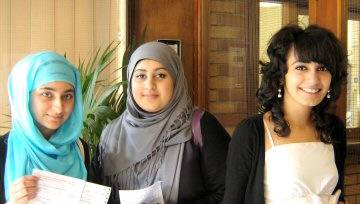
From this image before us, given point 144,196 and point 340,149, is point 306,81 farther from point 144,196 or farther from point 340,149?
point 144,196

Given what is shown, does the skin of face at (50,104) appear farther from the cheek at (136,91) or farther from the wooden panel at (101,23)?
the wooden panel at (101,23)

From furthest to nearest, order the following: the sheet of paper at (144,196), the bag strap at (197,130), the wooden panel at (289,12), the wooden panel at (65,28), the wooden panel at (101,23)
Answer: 1. the wooden panel at (101,23)
2. the wooden panel at (65,28)
3. the wooden panel at (289,12)
4. the bag strap at (197,130)
5. the sheet of paper at (144,196)

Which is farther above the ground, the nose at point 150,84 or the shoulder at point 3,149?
the nose at point 150,84

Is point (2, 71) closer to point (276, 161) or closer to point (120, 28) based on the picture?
point (120, 28)

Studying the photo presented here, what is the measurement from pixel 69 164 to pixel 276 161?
2.56ft

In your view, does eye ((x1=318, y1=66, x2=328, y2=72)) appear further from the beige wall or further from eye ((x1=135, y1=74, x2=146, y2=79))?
the beige wall

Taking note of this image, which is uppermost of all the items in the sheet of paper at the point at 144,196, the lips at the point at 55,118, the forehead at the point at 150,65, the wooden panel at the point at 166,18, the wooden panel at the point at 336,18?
the wooden panel at the point at 166,18

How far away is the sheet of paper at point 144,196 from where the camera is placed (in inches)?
66.4

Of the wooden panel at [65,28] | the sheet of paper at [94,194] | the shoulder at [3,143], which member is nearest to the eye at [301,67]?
the sheet of paper at [94,194]

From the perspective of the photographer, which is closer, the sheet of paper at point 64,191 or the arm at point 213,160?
the sheet of paper at point 64,191

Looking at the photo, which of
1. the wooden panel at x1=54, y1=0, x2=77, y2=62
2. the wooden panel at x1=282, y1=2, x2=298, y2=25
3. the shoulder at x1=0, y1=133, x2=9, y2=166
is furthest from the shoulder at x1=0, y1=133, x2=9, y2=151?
the wooden panel at x1=54, y1=0, x2=77, y2=62

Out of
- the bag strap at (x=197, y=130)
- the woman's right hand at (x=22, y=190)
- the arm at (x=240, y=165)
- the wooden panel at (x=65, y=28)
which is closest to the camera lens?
the woman's right hand at (x=22, y=190)

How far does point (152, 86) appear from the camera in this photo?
181 centimetres

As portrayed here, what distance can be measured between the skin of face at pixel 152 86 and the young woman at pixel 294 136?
395mm
